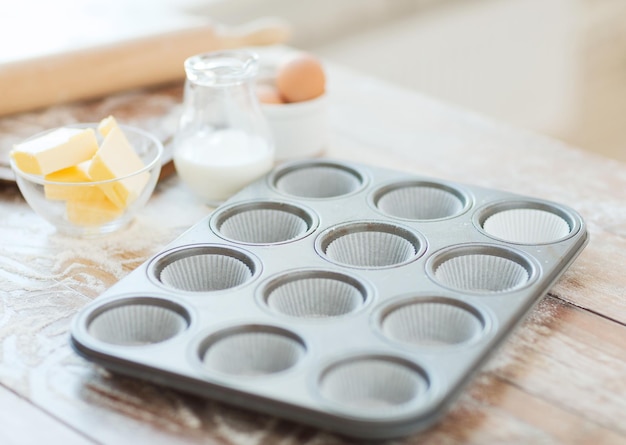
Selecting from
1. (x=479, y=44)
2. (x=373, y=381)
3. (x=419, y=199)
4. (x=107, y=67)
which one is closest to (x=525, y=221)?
(x=419, y=199)

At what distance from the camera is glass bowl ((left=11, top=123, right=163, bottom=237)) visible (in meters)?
0.93

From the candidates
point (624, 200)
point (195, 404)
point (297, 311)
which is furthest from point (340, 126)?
point (195, 404)

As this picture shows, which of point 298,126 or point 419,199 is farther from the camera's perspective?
point 298,126

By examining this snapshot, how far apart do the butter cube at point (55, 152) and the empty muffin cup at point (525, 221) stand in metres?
0.46

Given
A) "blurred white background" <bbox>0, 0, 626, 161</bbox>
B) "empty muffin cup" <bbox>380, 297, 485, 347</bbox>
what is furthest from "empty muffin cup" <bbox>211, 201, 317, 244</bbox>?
"blurred white background" <bbox>0, 0, 626, 161</bbox>

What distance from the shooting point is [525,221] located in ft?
3.16

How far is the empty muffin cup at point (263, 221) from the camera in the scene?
0.94 metres

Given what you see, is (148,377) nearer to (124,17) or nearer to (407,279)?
(407,279)

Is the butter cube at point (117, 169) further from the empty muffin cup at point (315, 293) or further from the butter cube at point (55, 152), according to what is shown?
the empty muffin cup at point (315, 293)

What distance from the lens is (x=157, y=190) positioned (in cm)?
111

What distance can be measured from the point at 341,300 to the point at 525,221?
28 cm

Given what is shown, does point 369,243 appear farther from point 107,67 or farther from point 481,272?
point 107,67

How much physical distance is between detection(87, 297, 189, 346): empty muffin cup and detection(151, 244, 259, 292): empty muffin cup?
2.8 inches

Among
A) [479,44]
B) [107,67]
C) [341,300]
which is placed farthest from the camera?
[479,44]
